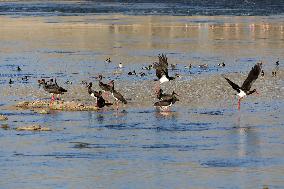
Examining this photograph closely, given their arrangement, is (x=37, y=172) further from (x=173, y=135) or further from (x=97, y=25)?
(x=97, y=25)

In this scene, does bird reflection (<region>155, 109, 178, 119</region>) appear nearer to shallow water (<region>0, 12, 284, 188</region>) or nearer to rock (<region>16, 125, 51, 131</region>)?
shallow water (<region>0, 12, 284, 188</region>)

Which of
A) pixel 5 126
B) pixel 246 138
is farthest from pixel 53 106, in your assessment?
pixel 246 138

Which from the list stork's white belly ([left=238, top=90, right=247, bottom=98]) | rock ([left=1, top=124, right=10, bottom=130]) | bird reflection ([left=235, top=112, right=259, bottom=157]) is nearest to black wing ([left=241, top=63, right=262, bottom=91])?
stork's white belly ([left=238, top=90, right=247, bottom=98])

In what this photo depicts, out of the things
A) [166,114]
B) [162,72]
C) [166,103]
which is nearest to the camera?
[166,114]

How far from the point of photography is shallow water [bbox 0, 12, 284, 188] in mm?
16438

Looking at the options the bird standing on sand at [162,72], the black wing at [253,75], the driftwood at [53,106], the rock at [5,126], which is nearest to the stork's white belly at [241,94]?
the black wing at [253,75]

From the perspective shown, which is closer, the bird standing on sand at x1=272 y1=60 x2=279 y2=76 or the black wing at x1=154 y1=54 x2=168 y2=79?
the black wing at x1=154 y1=54 x2=168 y2=79

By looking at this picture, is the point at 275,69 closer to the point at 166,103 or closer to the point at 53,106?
the point at 166,103

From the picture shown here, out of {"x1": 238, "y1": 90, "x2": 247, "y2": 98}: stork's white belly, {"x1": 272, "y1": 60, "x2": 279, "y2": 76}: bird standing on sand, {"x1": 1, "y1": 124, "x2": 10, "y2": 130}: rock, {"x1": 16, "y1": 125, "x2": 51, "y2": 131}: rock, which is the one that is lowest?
{"x1": 272, "y1": 60, "x2": 279, "y2": 76}: bird standing on sand

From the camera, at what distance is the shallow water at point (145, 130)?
1644 cm

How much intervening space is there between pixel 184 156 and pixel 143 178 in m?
2.14

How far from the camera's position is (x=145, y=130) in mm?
21375

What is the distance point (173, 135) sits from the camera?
20.7 metres

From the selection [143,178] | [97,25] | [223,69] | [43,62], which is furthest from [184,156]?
[97,25]
